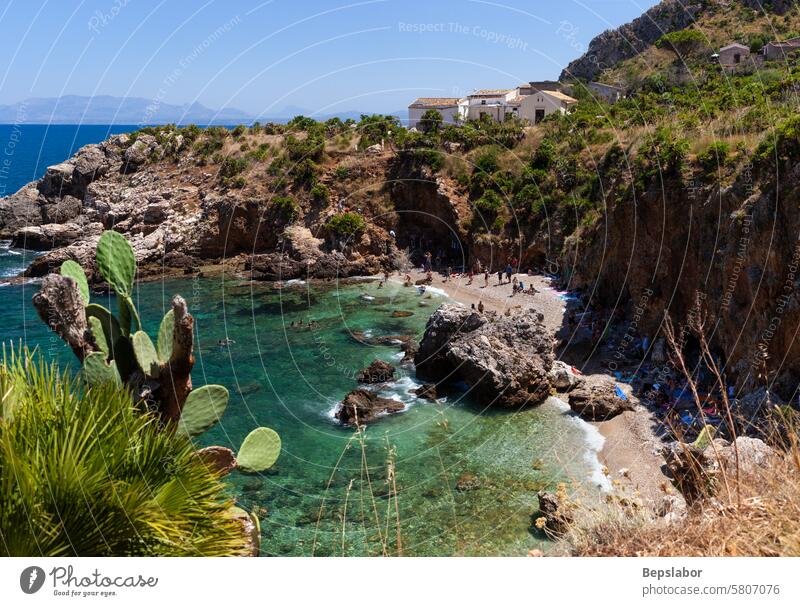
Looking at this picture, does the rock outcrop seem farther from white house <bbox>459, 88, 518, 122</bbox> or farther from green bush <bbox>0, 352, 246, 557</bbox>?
green bush <bbox>0, 352, 246, 557</bbox>

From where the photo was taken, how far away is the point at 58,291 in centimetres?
848

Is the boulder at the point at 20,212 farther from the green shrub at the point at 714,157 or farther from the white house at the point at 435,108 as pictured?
the green shrub at the point at 714,157

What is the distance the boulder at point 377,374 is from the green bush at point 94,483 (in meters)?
23.6

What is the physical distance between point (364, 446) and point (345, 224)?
41423mm

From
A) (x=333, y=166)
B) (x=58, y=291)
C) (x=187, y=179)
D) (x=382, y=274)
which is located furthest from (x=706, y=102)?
(x=187, y=179)

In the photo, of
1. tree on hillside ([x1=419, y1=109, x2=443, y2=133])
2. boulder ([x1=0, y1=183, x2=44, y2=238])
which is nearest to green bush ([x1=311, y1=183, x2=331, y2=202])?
tree on hillside ([x1=419, y1=109, x2=443, y2=133])

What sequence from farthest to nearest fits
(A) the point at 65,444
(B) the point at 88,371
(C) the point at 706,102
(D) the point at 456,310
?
(C) the point at 706,102 → (D) the point at 456,310 → (B) the point at 88,371 → (A) the point at 65,444

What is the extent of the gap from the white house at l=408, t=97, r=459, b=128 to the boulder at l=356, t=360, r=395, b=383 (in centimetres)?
3914

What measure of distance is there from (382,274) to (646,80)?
35845 mm

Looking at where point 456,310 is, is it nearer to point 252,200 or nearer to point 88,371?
point 88,371

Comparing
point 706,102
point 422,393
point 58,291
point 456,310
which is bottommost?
point 422,393

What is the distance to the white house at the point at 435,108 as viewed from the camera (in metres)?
63.8

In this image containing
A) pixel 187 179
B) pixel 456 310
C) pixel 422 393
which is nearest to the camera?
pixel 422 393

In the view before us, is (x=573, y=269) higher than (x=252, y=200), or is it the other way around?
(x=252, y=200)
